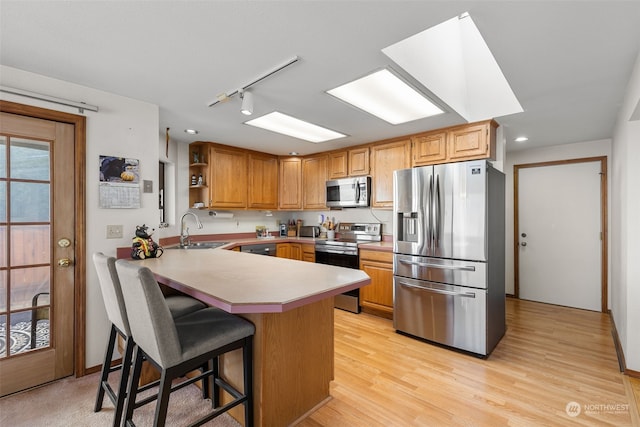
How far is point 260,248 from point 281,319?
263 cm

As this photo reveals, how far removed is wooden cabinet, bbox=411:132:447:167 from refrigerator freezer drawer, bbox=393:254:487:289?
1.15 metres

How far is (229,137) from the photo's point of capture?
12.3 feet

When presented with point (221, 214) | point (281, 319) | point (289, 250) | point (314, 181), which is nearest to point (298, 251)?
point (289, 250)

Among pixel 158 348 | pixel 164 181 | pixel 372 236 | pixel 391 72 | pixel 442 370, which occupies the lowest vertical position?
pixel 442 370

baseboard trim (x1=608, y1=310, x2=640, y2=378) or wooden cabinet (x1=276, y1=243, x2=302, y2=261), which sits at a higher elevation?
wooden cabinet (x1=276, y1=243, x2=302, y2=261)

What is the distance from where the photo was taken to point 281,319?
5.47ft

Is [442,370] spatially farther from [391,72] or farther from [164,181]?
[164,181]

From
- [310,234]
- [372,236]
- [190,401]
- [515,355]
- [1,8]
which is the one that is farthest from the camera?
[310,234]

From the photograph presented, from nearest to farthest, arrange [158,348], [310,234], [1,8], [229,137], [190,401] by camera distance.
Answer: [158,348] < [1,8] < [190,401] < [229,137] < [310,234]

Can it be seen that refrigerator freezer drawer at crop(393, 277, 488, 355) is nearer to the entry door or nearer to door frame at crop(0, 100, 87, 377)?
door frame at crop(0, 100, 87, 377)

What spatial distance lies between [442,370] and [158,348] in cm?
215

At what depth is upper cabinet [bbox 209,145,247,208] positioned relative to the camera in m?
4.02

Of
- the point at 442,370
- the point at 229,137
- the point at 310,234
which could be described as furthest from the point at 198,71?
the point at 310,234

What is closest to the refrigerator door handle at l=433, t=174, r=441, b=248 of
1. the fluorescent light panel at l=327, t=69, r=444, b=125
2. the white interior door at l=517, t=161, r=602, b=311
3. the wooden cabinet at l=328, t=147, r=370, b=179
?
the fluorescent light panel at l=327, t=69, r=444, b=125
